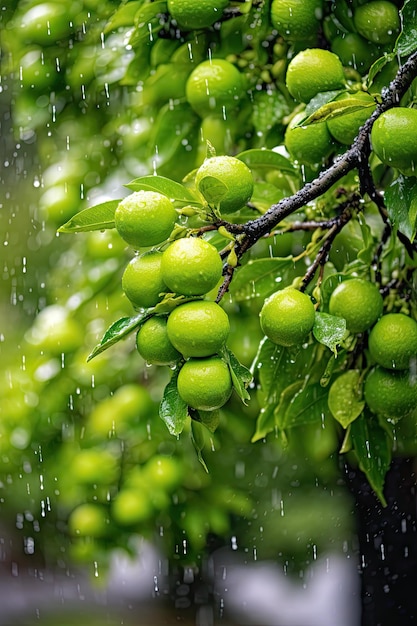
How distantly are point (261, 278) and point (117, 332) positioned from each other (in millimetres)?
253

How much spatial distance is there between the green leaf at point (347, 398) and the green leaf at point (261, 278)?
110 mm

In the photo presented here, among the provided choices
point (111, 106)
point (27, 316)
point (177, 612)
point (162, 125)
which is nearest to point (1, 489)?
point (27, 316)

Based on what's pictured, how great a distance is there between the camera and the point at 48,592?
4266 millimetres

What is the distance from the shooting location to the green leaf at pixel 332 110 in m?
0.54

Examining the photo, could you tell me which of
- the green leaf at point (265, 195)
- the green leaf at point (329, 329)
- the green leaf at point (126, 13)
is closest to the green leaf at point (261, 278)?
the green leaf at point (265, 195)

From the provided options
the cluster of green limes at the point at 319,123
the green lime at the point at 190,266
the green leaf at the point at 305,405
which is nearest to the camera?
the green lime at the point at 190,266

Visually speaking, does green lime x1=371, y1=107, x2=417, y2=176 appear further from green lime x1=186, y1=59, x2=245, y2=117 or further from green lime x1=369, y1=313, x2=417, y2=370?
green lime x1=186, y1=59, x2=245, y2=117

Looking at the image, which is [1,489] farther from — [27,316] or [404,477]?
[404,477]

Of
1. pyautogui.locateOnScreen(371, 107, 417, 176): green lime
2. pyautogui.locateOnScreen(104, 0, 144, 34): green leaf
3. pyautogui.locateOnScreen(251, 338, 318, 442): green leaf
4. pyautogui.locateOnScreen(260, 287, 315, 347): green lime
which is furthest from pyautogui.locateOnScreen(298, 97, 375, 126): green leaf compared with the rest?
pyautogui.locateOnScreen(104, 0, 144, 34): green leaf

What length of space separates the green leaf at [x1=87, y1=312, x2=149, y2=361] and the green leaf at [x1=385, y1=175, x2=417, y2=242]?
0.64 feet

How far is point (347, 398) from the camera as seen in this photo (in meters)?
0.69

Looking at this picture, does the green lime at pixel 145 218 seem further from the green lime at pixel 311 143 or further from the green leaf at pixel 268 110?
the green leaf at pixel 268 110

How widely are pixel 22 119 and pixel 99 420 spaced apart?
0.48 meters

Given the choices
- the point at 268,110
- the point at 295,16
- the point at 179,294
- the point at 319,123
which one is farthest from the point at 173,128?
the point at 179,294
